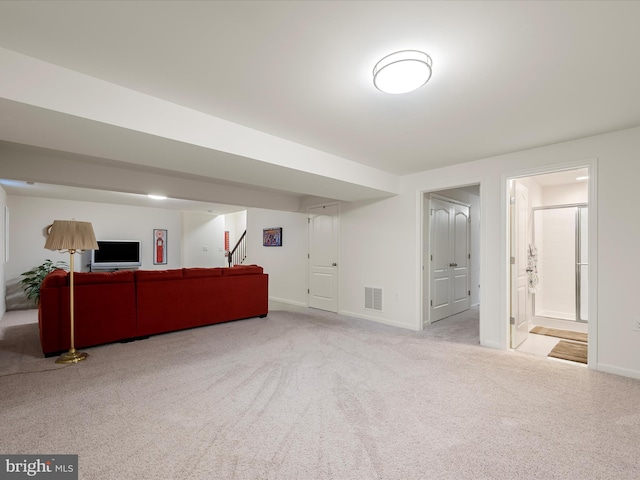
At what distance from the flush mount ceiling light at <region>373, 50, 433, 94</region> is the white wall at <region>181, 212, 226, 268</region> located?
8.25m

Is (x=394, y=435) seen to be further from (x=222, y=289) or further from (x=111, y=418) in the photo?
(x=222, y=289)

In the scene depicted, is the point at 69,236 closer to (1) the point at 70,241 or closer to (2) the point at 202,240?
A: (1) the point at 70,241

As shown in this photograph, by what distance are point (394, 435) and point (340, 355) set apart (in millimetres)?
1482

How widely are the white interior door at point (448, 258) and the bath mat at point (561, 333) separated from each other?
4.20 ft

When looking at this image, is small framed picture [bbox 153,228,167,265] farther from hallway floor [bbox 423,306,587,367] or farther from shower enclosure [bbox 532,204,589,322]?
shower enclosure [bbox 532,204,589,322]

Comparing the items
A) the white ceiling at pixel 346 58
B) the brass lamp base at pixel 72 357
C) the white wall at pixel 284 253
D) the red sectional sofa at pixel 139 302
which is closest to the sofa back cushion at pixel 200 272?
the red sectional sofa at pixel 139 302

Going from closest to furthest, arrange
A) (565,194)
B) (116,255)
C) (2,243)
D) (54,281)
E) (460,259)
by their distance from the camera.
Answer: (54,281) < (2,243) < (565,194) < (460,259) < (116,255)

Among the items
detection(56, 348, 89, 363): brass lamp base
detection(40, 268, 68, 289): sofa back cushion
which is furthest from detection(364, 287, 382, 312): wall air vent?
detection(40, 268, 68, 289): sofa back cushion

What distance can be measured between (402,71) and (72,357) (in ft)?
13.3

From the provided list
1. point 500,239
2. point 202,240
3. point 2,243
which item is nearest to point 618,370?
point 500,239

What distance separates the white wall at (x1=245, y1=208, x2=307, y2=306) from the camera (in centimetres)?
664

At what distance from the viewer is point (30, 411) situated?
2.19 m

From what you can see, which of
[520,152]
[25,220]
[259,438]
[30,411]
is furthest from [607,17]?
[25,220]

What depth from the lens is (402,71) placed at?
188 cm
